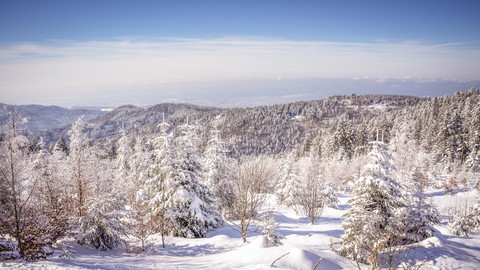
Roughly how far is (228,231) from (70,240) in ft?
33.4

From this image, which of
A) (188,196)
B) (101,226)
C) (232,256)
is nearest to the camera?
(232,256)

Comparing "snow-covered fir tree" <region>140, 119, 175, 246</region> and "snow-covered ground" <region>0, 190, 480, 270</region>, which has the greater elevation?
"snow-covered fir tree" <region>140, 119, 175, 246</region>

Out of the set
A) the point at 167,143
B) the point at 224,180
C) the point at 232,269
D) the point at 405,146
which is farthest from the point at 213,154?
the point at 405,146

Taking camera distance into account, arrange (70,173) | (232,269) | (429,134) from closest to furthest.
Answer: (232,269) < (70,173) < (429,134)

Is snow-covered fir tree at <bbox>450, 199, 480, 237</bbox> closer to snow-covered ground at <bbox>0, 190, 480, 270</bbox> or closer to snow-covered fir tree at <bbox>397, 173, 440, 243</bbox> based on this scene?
snow-covered ground at <bbox>0, 190, 480, 270</bbox>

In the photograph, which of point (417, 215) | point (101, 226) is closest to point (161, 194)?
point (101, 226)

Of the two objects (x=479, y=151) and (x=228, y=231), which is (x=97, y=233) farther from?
(x=479, y=151)

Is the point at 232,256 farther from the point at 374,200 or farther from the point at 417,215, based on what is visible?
the point at 417,215

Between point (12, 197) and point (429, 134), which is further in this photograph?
point (429, 134)

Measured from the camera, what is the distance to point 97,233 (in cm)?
1269

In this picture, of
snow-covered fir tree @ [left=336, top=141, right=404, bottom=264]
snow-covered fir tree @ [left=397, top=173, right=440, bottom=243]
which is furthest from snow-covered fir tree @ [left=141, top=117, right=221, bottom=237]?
snow-covered fir tree @ [left=397, top=173, right=440, bottom=243]

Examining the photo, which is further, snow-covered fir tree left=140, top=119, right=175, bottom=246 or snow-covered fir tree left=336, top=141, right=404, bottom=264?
snow-covered fir tree left=140, top=119, right=175, bottom=246

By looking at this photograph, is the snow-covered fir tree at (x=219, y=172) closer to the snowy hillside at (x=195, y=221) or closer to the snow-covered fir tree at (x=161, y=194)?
the snowy hillside at (x=195, y=221)

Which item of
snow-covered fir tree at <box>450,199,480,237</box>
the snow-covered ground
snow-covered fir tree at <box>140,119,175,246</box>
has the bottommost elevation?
snow-covered fir tree at <box>450,199,480,237</box>
